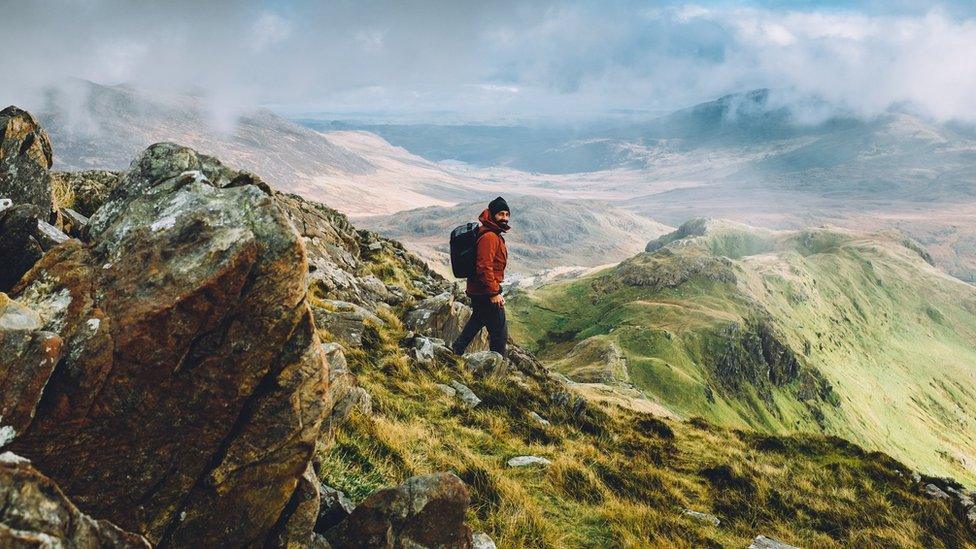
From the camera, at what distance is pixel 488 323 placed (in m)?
16.5

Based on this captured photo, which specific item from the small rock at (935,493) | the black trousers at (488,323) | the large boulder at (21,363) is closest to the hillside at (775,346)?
the small rock at (935,493)

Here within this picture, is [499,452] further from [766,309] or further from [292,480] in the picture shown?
[766,309]

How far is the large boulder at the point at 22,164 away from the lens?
28.4ft

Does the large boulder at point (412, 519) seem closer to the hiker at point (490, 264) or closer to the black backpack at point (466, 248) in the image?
the hiker at point (490, 264)

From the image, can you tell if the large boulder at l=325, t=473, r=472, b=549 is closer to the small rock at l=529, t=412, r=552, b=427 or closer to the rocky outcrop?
the rocky outcrop

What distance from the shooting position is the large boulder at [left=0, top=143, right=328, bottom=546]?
15.2 feet

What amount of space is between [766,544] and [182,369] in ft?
34.3

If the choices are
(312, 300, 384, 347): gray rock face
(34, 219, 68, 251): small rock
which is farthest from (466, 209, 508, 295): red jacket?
(34, 219, 68, 251): small rock

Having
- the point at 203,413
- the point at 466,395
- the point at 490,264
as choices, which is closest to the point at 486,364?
the point at 466,395

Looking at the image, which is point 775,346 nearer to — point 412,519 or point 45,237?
point 412,519

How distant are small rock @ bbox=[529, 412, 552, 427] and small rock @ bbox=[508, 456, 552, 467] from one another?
11.0 feet

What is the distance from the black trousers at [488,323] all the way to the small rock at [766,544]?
27.1ft

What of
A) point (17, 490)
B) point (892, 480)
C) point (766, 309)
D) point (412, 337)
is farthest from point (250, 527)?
point (766, 309)

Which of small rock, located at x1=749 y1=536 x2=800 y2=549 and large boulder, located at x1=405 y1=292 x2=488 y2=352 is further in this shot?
large boulder, located at x1=405 y1=292 x2=488 y2=352
